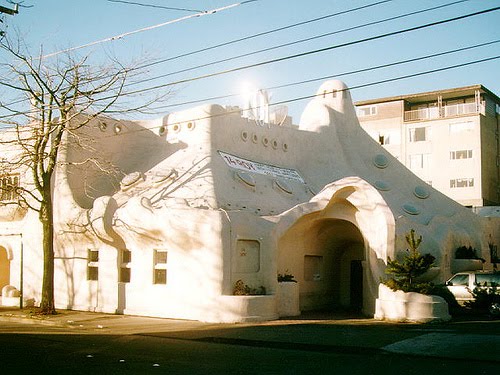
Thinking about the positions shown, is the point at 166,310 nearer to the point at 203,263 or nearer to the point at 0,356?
the point at 203,263

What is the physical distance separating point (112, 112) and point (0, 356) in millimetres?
10372

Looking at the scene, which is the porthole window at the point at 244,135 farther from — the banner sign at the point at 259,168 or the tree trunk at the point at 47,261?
the tree trunk at the point at 47,261

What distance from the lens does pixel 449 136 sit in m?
50.4

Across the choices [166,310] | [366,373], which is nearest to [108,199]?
[166,310]

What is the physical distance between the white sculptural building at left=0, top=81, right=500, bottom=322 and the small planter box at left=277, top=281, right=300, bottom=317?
4.6 inches

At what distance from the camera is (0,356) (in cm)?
1318

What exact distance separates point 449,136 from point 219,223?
35.0m

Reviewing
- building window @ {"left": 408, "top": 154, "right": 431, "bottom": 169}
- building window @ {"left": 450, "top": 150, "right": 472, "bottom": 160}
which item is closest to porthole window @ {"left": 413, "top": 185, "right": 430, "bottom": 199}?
building window @ {"left": 450, "top": 150, "right": 472, "bottom": 160}

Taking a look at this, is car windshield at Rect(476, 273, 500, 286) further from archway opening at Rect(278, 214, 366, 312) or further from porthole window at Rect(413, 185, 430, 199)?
porthole window at Rect(413, 185, 430, 199)

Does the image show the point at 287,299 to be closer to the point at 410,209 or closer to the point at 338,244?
the point at 338,244

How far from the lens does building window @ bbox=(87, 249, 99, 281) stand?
23453mm

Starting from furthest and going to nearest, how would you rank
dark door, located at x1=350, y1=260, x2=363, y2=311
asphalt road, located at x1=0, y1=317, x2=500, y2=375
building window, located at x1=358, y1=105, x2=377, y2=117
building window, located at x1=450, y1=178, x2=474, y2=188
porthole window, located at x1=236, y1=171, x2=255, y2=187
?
building window, located at x1=358, y1=105, x2=377, y2=117, building window, located at x1=450, y1=178, x2=474, y2=188, dark door, located at x1=350, y1=260, x2=363, y2=311, porthole window, located at x1=236, y1=171, x2=255, y2=187, asphalt road, located at x1=0, y1=317, x2=500, y2=375

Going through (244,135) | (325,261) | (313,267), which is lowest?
(313,267)

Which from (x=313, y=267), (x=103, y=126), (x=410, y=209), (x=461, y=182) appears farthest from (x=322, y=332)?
(x=461, y=182)
